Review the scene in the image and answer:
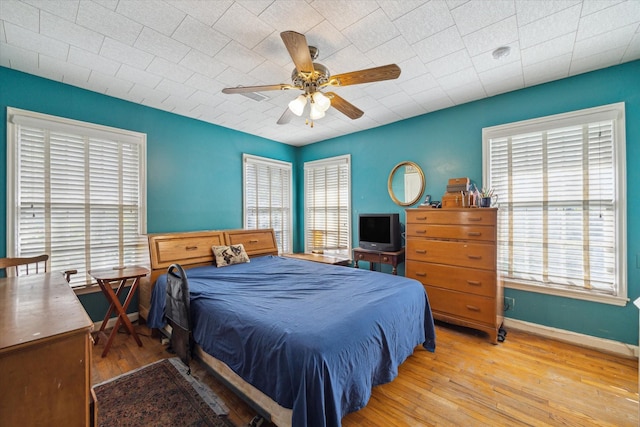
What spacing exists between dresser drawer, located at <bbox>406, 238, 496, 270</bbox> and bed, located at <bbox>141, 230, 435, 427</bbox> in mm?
817

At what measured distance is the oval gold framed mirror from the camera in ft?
12.9

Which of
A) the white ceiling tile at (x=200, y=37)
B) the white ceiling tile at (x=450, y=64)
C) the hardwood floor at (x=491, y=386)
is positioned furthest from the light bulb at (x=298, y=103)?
the hardwood floor at (x=491, y=386)

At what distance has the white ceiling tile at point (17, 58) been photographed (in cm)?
227

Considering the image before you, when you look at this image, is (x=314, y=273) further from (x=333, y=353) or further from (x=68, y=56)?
(x=68, y=56)

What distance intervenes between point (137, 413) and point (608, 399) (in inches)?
134

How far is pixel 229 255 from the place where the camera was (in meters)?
3.56

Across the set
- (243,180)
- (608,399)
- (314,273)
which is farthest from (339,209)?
(608,399)

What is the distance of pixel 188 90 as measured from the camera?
120 inches

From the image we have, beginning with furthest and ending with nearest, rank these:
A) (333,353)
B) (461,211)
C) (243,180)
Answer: (243,180) < (461,211) < (333,353)

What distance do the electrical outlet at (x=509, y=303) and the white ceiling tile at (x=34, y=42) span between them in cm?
512

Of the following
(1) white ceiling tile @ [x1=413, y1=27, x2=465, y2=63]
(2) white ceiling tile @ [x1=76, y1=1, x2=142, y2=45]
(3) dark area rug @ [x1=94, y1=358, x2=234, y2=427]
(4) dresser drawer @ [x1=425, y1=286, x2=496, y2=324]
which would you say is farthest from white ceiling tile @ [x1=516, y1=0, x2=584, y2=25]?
(3) dark area rug @ [x1=94, y1=358, x2=234, y2=427]

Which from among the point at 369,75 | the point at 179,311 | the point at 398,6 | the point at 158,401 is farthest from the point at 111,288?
the point at 398,6

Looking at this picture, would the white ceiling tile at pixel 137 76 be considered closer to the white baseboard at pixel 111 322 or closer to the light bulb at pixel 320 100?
the light bulb at pixel 320 100

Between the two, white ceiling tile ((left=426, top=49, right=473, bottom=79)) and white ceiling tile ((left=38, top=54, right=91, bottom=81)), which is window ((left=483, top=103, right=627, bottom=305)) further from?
white ceiling tile ((left=38, top=54, right=91, bottom=81))
